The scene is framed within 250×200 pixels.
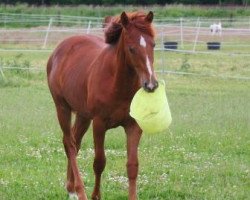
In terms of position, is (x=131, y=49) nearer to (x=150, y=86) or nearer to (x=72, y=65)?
(x=150, y=86)

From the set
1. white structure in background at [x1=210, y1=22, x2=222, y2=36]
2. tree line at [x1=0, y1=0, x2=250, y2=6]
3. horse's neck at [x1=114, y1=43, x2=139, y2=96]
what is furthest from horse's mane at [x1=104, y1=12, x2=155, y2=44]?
tree line at [x1=0, y1=0, x2=250, y2=6]

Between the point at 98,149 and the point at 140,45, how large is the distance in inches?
52.2

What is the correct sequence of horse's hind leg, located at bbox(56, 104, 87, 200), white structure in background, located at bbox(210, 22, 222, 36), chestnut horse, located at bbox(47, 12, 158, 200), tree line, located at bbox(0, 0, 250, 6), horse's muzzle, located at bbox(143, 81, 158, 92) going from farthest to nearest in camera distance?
tree line, located at bbox(0, 0, 250, 6)
white structure in background, located at bbox(210, 22, 222, 36)
horse's hind leg, located at bbox(56, 104, 87, 200)
chestnut horse, located at bbox(47, 12, 158, 200)
horse's muzzle, located at bbox(143, 81, 158, 92)

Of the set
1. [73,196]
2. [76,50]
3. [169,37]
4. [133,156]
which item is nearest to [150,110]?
[133,156]

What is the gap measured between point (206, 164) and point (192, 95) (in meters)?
9.20

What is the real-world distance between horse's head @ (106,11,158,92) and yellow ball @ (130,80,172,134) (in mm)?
182

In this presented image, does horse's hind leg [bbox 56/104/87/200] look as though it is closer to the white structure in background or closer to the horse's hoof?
the horse's hoof

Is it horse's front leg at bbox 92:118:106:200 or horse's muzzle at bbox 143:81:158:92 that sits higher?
horse's muzzle at bbox 143:81:158:92

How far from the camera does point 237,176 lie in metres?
7.59

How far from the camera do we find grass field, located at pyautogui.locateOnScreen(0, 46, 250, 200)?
695 centimetres

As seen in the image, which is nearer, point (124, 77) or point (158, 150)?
point (124, 77)

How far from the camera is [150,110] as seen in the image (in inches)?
218

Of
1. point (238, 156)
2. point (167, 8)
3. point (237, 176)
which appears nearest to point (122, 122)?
point (237, 176)

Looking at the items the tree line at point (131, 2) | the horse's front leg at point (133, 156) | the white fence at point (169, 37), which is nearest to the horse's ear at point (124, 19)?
the horse's front leg at point (133, 156)
